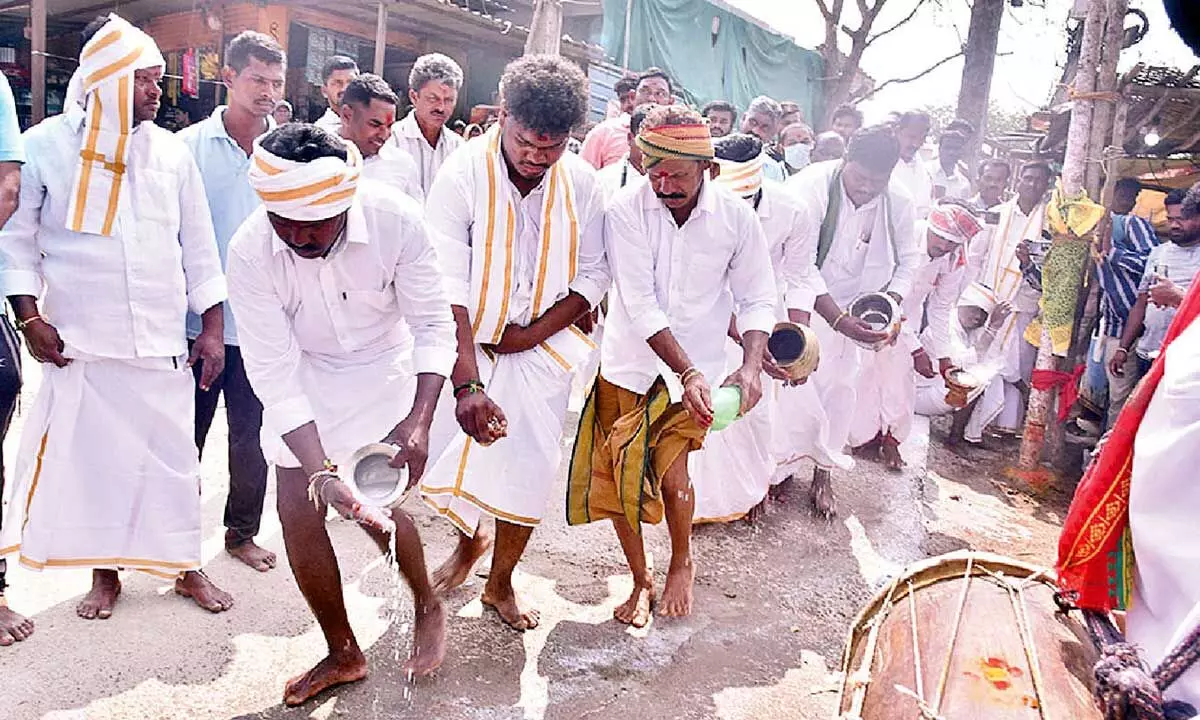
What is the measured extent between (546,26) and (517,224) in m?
5.18

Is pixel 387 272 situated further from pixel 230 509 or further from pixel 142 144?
pixel 230 509

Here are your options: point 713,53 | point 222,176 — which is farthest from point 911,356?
point 713,53

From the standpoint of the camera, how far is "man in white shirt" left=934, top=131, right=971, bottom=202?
28.1ft

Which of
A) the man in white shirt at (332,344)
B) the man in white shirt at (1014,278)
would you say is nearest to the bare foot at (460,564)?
the man in white shirt at (332,344)

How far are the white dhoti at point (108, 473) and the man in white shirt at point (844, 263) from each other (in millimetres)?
2622

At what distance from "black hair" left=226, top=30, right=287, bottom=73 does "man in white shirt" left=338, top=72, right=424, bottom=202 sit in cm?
29

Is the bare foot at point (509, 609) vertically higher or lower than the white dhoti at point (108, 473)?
lower

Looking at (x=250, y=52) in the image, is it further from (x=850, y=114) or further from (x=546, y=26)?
(x=850, y=114)

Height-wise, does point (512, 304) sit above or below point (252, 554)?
above

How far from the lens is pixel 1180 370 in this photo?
5.28 feet

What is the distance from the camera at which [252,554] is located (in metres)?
3.49

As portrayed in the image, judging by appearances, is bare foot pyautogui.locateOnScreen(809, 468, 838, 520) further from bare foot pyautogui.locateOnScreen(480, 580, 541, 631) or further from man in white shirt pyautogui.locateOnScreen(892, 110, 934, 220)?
man in white shirt pyautogui.locateOnScreen(892, 110, 934, 220)

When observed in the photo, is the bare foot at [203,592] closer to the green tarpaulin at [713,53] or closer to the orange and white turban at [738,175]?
the orange and white turban at [738,175]

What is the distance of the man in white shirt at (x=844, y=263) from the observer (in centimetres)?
433
